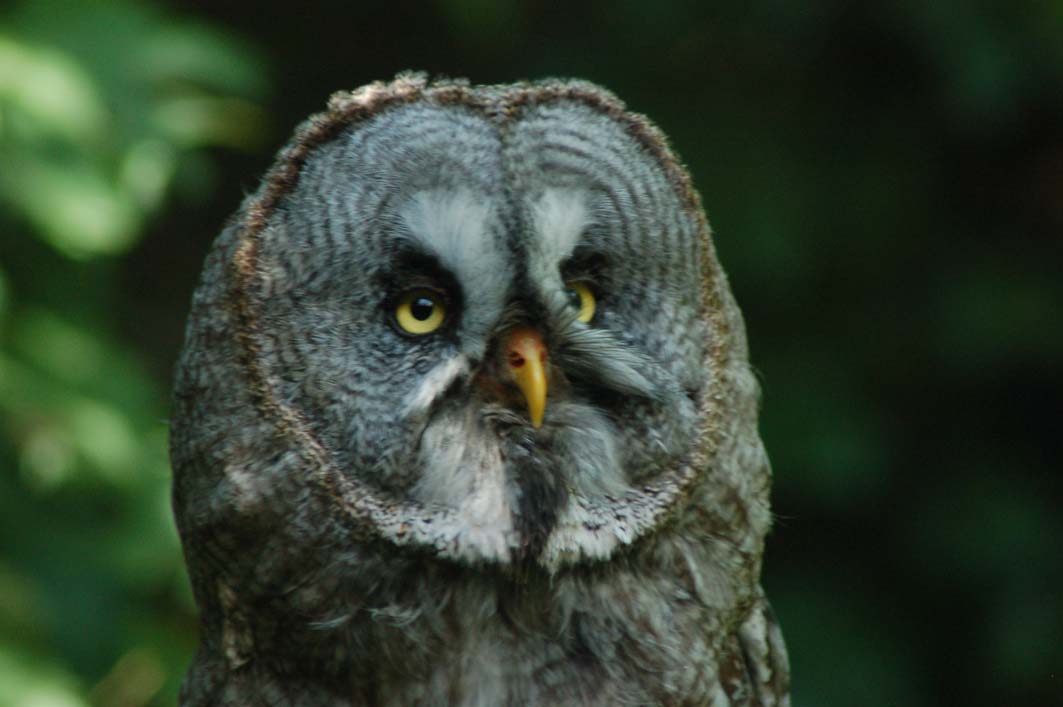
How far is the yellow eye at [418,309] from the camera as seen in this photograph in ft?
4.48

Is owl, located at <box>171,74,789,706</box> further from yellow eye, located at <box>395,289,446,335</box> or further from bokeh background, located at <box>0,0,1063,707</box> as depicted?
bokeh background, located at <box>0,0,1063,707</box>

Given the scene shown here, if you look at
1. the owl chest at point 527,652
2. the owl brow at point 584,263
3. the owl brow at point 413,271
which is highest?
the owl brow at point 584,263

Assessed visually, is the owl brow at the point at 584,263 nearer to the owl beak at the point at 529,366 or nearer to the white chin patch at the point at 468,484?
the owl beak at the point at 529,366

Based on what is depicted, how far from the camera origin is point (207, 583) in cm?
150

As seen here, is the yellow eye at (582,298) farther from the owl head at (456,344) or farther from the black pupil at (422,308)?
the black pupil at (422,308)

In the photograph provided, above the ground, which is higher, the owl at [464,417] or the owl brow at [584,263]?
the owl brow at [584,263]

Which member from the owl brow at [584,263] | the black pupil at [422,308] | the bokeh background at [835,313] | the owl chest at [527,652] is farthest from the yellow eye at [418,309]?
the bokeh background at [835,313]

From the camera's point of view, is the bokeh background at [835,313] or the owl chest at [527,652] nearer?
the owl chest at [527,652]

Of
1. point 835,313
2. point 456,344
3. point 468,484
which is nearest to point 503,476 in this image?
point 468,484

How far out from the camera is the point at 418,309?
1.37m

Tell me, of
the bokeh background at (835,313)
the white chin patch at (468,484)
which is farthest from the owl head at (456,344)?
the bokeh background at (835,313)

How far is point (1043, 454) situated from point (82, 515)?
2.10m

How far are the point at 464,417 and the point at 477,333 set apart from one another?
8cm

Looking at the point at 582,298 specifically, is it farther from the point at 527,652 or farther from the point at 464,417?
the point at 527,652
